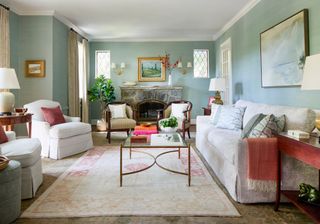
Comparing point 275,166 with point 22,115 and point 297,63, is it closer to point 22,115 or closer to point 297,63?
point 297,63

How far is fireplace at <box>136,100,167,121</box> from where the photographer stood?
7.59 metres

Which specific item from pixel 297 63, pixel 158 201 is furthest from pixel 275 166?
pixel 297 63

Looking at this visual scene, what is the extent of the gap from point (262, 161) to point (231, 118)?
1.60 metres

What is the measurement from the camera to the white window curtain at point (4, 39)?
4.22 m

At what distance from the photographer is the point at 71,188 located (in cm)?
272

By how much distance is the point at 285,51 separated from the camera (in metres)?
3.44

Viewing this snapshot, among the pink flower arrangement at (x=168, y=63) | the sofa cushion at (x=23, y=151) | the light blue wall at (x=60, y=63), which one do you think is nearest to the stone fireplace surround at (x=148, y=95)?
the pink flower arrangement at (x=168, y=63)

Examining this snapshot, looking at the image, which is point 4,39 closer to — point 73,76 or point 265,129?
point 73,76

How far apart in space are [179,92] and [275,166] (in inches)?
214

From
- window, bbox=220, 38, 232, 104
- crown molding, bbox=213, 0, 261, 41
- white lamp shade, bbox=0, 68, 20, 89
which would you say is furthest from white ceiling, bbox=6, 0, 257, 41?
white lamp shade, bbox=0, 68, 20, 89

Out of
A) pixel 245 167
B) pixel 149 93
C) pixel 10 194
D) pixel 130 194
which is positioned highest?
pixel 149 93

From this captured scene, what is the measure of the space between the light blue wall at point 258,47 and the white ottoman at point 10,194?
319cm

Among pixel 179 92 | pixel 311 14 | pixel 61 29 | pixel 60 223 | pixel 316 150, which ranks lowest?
pixel 60 223

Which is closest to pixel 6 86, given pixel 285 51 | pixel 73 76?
pixel 73 76
